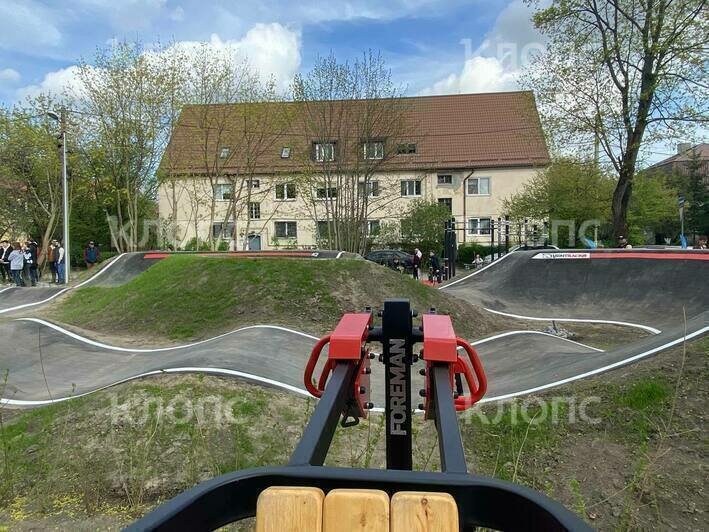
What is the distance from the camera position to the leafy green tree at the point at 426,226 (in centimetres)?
3181

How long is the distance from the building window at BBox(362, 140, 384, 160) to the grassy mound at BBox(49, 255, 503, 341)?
48.9ft

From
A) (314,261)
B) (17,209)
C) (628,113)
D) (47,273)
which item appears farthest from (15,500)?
(17,209)

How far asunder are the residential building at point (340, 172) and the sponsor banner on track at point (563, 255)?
1272 cm

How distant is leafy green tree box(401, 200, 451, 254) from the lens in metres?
31.8

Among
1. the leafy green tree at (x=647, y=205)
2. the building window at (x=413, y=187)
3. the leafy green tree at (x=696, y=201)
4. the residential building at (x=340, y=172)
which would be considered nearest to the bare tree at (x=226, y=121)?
the residential building at (x=340, y=172)

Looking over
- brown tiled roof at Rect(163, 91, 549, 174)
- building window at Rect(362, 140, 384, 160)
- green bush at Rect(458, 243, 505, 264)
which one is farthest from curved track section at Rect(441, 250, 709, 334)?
green bush at Rect(458, 243, 505, 264)

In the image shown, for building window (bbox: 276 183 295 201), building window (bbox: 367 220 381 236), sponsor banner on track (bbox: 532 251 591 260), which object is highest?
building window (bbox: 276 183 295 201)

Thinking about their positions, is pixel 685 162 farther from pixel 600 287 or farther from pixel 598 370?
pixel 598 370

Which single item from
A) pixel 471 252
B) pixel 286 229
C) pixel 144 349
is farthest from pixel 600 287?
pixel 286 229

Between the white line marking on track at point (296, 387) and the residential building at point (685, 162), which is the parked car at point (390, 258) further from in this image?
the white line marking on track at point (296, 387)

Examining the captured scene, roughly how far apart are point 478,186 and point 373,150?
14773 mm

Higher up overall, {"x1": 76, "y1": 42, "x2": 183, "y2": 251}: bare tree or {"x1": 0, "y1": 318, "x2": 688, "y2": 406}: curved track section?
{"x1": 76, "y1": 42, "x2": 183, "y2": 251}: bare tree

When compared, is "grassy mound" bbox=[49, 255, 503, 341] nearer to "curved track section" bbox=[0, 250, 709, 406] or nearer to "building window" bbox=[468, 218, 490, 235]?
"curved track section" bbox=[0, 250, 709, 406]

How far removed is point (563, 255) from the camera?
1540 centimetres
